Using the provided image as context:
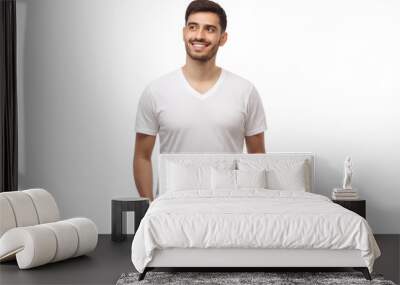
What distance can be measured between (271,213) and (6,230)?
2.13m

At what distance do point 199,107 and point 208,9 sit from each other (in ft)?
3.44

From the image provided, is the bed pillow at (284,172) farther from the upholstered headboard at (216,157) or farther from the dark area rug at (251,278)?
the dark area rug at (251,278)

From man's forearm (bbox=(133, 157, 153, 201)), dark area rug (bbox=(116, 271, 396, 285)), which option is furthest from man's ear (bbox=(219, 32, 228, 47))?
dark area rug (bbox=(116, 271, 396, 285))

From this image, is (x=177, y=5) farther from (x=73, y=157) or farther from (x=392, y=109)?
(x=392, y=109)

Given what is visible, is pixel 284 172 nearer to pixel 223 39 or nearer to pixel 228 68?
pixel 228 68

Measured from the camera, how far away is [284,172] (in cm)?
669

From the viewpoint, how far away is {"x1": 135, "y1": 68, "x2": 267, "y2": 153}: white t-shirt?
7.23 metres

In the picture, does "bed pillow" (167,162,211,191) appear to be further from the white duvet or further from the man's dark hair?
the man's dark hair

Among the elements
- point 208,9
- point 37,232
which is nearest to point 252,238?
point 37,232

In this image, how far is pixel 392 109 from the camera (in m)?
7.50

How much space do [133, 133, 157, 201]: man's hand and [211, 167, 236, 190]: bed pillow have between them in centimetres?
109

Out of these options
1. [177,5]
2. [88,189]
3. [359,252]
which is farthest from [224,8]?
[359,252]

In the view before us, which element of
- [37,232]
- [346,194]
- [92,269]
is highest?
[346,194]

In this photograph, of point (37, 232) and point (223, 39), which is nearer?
point (37, 232)
